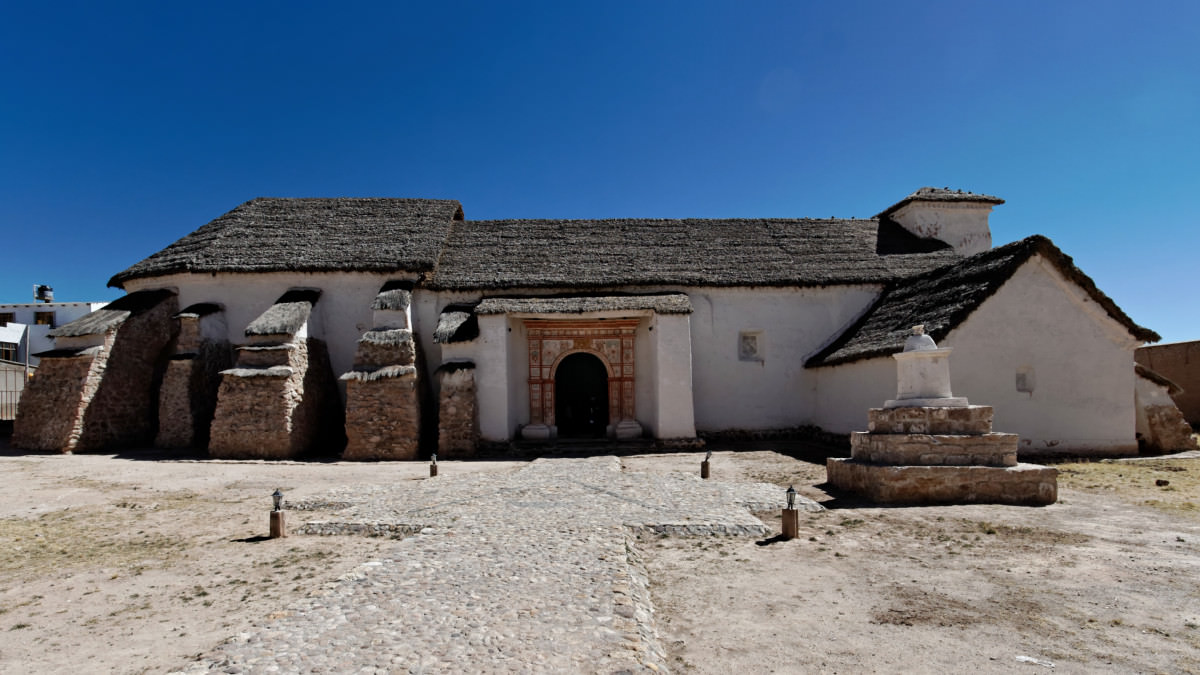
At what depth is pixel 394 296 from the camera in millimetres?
15039

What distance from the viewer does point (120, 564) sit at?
5684 millimetres

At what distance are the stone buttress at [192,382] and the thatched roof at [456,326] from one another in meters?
5.52

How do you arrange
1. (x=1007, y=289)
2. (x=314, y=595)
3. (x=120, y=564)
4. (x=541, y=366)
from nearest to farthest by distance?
(x=314, y=595)
(x=120, y=564)
(x=1007, y=289)
(x=541, y=366)

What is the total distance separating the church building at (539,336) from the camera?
12.5 m

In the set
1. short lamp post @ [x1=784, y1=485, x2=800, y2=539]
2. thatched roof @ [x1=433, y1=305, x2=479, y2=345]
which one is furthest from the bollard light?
thatched roof @ [x1=433, y1=305, x2=479, y2=345]

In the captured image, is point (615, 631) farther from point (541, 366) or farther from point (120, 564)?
point (541, 366)

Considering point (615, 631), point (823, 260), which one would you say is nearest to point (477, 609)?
point (615, 631)

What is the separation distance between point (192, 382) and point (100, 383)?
2.09 m

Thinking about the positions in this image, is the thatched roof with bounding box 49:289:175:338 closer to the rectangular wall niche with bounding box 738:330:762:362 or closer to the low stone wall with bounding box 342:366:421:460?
the low stone wall with bounding box 342:366:421:460

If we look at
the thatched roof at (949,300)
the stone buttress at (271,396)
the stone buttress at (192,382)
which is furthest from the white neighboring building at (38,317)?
the thatched roof at (949,300)

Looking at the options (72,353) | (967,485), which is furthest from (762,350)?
(72,353)

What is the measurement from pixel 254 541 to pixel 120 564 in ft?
3.71

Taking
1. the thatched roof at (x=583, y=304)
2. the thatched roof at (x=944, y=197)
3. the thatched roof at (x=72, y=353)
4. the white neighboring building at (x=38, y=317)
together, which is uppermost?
the thatched roof at (x=944, y=197)

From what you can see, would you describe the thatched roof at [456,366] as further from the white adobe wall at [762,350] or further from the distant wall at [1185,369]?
the distant wall at [1185,369]
